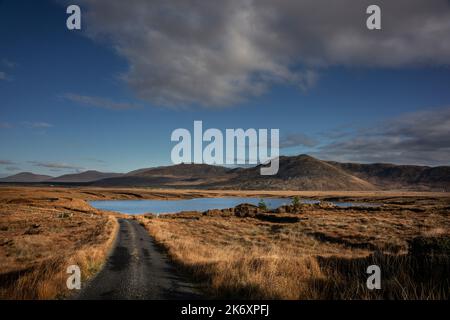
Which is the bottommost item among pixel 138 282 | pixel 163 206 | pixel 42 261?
pixel 163 206

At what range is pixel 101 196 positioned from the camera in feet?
507

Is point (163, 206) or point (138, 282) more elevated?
point (138, 282)

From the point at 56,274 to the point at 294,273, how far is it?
8296 mm

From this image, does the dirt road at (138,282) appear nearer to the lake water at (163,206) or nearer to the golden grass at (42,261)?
the golden grass at (42,261)

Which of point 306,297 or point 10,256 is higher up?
point 306,297

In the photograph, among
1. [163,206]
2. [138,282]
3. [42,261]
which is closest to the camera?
[138,282]

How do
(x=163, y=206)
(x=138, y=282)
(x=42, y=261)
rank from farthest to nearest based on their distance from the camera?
(x=163, y=206) → (x=42, y=261) → (x=138, y=282)

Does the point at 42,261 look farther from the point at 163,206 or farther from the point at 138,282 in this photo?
the point at 163,206

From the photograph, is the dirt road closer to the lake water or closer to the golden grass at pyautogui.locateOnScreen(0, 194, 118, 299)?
the golden grass at pyautogui.locateOnScreen(0, 194, 118, 299)

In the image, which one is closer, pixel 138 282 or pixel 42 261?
pixel 138 282

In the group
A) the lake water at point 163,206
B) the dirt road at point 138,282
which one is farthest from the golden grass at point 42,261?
the lake water at point 163,206

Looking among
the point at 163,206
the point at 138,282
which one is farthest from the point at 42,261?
the point at 163,206
